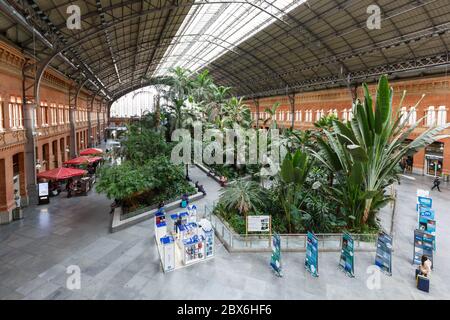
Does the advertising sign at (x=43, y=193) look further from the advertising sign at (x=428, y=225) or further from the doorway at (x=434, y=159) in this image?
the doorway at (x=434, y=159)

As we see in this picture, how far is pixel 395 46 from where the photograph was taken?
897 inches

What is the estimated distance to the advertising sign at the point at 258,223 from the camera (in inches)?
396

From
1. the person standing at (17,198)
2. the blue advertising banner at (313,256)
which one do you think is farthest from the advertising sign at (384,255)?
the person standing at (17,198)

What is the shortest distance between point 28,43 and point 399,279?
1990 centimetres

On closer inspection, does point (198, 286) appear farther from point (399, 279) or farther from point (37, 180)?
point (37, 180)

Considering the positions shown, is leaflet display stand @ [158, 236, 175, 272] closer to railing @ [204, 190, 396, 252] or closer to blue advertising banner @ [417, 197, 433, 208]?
railing @ [204, 190, 396, 252]

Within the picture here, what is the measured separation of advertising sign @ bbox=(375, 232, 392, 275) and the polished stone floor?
0.33m

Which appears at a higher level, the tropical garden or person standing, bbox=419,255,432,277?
the tropical garden

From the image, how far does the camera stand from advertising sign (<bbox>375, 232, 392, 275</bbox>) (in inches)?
336

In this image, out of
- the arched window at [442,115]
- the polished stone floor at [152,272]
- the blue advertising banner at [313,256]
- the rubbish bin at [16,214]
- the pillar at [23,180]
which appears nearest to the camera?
the polished stone floor at [152,272]

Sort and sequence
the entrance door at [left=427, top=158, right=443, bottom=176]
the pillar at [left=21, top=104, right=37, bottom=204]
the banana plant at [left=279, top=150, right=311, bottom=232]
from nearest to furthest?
the banana plant at [left=279, top=150, right=311, bottom=232] < the pillar at [left=21, top=104, right=37, bottom=204] < the entrance door at [left=427, top=158, right=443, bottom=176]

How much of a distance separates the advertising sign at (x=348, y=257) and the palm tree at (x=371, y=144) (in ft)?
7.42

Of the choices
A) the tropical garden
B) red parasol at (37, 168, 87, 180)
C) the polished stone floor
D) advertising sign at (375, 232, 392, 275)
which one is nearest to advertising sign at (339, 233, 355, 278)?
the polished stone floor

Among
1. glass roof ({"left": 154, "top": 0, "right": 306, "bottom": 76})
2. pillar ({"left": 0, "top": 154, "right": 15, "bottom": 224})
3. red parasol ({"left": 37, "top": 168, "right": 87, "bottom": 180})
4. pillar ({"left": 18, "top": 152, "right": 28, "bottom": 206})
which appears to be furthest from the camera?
glass roof ({"left": 154, "top": 0, "right": 306, "bottom": 76})
